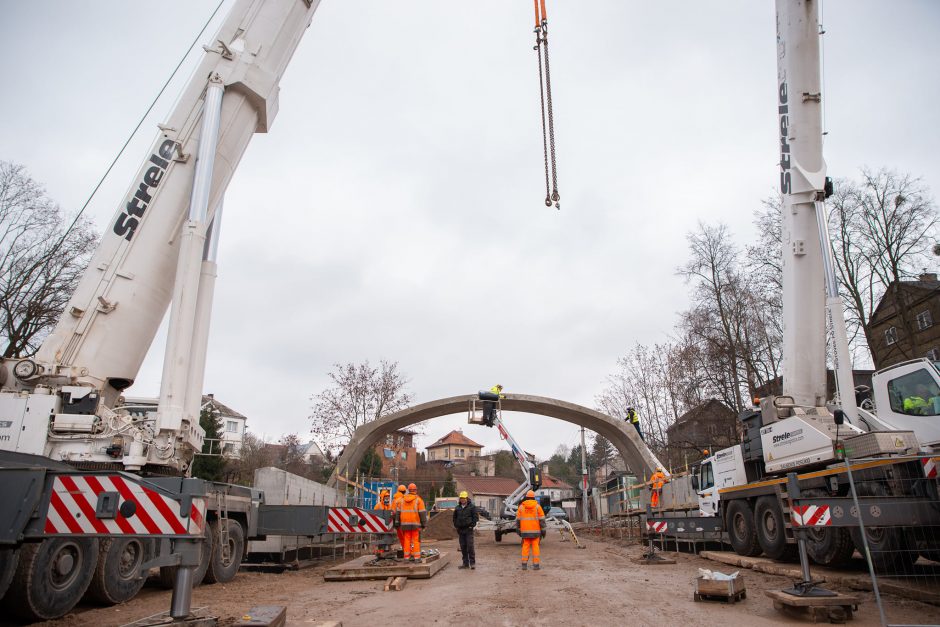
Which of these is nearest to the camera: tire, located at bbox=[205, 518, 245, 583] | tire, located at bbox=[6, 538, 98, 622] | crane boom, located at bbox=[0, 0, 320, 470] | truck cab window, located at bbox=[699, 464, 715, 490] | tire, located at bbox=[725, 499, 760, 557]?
tire, located at bbox=[6, 538, 98, 622]

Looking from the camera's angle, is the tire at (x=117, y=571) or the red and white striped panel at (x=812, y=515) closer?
the tire at (x=117, y=571)

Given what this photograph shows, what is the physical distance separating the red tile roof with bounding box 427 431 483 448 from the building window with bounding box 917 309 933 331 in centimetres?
9023

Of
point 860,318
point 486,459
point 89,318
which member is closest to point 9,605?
point 89,318

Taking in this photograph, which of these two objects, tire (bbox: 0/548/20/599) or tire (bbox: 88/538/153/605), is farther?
tire (bbox: 88/538/153/605)

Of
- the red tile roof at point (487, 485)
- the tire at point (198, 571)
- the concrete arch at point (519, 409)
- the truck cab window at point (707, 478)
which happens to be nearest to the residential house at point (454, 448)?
the red tile roof at point (487, 485)

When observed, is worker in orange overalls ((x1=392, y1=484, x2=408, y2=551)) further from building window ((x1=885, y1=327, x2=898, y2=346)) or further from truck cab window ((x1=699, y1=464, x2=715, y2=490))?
building window ((x1=885, y1=327, x2=898, y2=346))

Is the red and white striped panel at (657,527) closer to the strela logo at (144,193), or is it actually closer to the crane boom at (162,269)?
the crane boom at (162,269)

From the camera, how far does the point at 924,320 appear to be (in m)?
33.7

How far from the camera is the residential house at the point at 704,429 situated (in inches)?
1147

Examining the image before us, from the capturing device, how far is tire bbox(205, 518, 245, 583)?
1025 cm

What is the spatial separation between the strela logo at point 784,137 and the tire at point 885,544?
17.9 feet

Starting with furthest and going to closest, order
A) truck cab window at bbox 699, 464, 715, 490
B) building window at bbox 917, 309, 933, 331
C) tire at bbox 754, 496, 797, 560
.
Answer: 1. building window at bbox 917, 309, 933, 331
2. truck cab window at bbox 699, 464, 715, 490
3. tire at bbox 754, 496, 797, 560

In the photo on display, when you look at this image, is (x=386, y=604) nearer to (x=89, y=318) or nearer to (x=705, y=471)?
(x=89, y=318)

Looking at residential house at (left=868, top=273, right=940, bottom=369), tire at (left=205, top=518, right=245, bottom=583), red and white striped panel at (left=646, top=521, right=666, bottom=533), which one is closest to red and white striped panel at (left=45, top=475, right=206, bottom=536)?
tire at (left=205, top=518, right=245, bottom=583)
